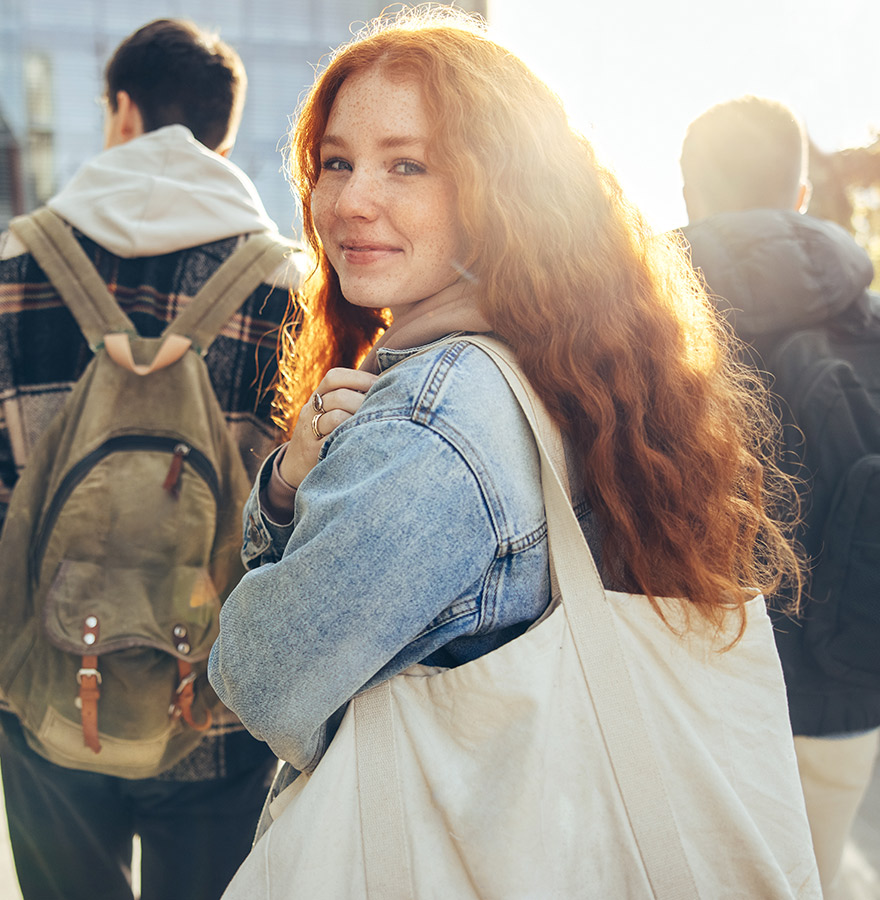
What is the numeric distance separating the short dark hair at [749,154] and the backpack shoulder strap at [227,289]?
3.65 ft

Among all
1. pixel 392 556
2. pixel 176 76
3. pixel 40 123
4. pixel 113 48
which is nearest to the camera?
pixel 392 556

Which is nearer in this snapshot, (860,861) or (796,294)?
(796,294)

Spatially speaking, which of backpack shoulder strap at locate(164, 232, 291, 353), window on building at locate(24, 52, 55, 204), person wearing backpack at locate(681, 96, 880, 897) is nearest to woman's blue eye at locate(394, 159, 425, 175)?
backpack shoulder strap at locate(164, 232, 291, 353)

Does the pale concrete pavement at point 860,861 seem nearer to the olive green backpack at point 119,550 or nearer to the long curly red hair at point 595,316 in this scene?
the olive green backpack at point 119,550

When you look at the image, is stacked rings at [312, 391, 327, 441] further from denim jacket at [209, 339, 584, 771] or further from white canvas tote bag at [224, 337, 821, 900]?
white canvas tote bag at [224, 337, 821, 900]

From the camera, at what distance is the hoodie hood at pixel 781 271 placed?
1947 millimetres

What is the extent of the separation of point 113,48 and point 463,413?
27.0 ft

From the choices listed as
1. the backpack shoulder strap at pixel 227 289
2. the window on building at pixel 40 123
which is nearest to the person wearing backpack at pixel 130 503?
the backpack shoulder strap at pixel 227 289

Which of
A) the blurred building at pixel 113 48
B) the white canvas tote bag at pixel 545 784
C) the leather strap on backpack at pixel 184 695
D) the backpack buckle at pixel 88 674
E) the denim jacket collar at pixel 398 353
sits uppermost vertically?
the blurred building at pixel 113 48

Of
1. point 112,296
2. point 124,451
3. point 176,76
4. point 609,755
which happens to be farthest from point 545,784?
point 176,76

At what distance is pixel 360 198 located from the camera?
1.26 meters

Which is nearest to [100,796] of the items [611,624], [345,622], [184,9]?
[345,622]

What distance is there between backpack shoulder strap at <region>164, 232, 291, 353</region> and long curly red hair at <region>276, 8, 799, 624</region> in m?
0.66

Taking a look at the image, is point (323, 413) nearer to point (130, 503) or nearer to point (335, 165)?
point (335, 165)
